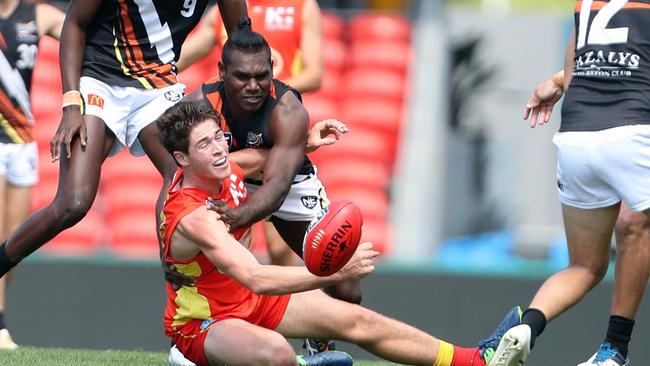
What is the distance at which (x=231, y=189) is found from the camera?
5691 mm

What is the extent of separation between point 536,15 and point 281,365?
5882 millimetres

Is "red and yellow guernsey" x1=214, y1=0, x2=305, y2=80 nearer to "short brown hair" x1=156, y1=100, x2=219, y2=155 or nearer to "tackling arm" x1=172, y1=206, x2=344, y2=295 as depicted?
"short brown hair" x1=156, y1=100, x2=219, y2=155

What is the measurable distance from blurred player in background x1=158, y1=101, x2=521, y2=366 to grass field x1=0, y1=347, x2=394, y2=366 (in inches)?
30.7

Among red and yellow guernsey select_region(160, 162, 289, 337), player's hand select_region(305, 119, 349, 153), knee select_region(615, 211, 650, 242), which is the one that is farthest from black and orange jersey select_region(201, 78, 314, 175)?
knee select_region(615, 211, 650, 242)

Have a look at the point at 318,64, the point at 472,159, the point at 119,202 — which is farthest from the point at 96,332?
the point at 472,159

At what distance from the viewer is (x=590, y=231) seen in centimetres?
606

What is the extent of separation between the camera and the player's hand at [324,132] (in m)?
6.17

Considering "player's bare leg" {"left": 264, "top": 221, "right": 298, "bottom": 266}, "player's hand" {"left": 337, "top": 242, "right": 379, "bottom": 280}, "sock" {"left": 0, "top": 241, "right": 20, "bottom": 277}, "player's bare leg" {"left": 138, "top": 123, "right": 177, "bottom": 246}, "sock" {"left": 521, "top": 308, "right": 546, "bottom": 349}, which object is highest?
"player's bare leg" {"left": 138, "top": 123, "right": 177, "bottom": 246}

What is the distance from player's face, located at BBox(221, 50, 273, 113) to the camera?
5.96m

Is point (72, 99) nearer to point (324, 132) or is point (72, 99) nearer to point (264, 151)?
point (264, 151)

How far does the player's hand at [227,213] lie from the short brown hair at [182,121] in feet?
0.86

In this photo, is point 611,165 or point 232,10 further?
point 232,10

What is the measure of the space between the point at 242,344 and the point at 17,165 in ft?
9.02

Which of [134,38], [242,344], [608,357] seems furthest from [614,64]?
[134,38]
